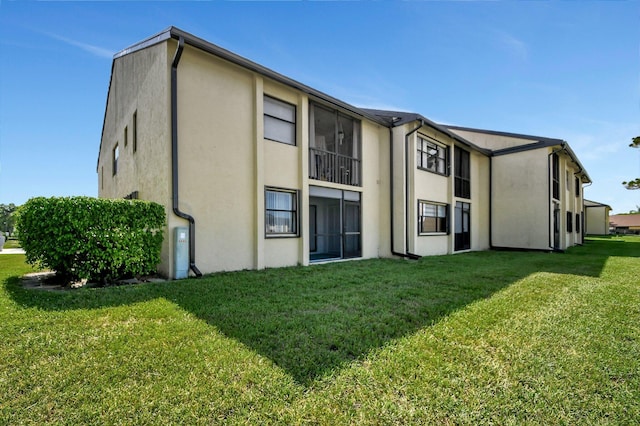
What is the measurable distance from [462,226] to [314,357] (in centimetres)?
1474

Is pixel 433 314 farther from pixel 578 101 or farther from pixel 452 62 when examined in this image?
pixel 578 101

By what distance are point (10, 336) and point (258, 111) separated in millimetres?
6771

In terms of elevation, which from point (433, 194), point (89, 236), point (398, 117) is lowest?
point (89, 236)

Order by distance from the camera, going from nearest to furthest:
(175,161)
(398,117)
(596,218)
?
1. (175,161)
2. (398,117)
3. (596,218)

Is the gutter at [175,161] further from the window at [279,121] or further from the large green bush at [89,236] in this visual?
the window at [279,121]

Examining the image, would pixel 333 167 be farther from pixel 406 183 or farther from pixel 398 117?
pixel 398 117

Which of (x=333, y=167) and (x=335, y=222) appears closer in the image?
(x=333, y=167)

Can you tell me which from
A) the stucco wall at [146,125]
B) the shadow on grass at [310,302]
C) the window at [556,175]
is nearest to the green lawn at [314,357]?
the shadow on grass at [310,302]

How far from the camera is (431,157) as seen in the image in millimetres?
13719

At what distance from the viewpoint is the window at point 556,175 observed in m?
16.6

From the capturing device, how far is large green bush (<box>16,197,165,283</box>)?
5488 millimetres

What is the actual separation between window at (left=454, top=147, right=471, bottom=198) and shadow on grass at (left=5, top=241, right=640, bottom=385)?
7.79m

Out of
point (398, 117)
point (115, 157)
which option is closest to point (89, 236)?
point (115, 157)

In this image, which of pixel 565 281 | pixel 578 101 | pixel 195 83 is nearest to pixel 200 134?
pixel 195 83
